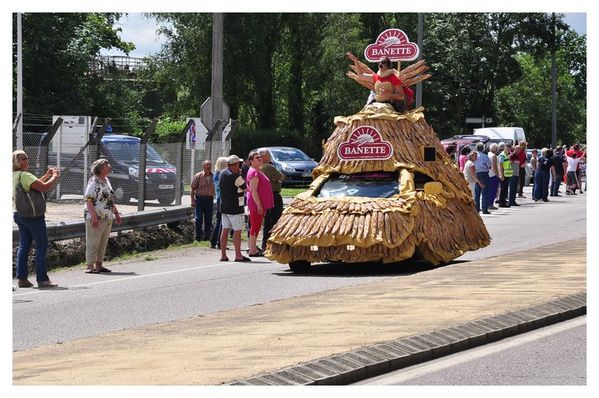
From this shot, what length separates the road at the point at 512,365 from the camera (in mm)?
9703

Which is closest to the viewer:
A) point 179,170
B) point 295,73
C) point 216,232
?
point 216,232

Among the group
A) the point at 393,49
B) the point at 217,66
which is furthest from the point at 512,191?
the point at 393,49

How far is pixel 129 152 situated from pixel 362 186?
1057 cm

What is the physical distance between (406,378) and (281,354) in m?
1.03

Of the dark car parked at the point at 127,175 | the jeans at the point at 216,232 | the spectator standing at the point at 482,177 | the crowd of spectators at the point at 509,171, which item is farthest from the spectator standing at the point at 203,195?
the spectator standing at the point at 482,177

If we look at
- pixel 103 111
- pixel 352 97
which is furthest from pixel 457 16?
pixel 103 111

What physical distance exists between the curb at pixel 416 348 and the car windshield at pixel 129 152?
16174mm

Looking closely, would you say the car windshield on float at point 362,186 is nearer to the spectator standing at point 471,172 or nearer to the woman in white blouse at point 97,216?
the woman in white blouse at point 97,216

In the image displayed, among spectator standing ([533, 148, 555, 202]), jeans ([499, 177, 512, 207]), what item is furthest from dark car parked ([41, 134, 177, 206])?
spectator standing ([533, 148, 555, 202])

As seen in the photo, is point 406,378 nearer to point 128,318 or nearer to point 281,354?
point 281,354

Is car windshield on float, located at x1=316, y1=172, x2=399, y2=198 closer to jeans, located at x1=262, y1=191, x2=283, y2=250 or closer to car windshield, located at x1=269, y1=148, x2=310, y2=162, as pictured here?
jeans, located at x1=262, y1=191, x2=283, y2=250

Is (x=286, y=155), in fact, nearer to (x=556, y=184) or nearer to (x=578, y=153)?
(x=556, y=184)

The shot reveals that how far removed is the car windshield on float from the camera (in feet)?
61.6

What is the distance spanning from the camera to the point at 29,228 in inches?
691
